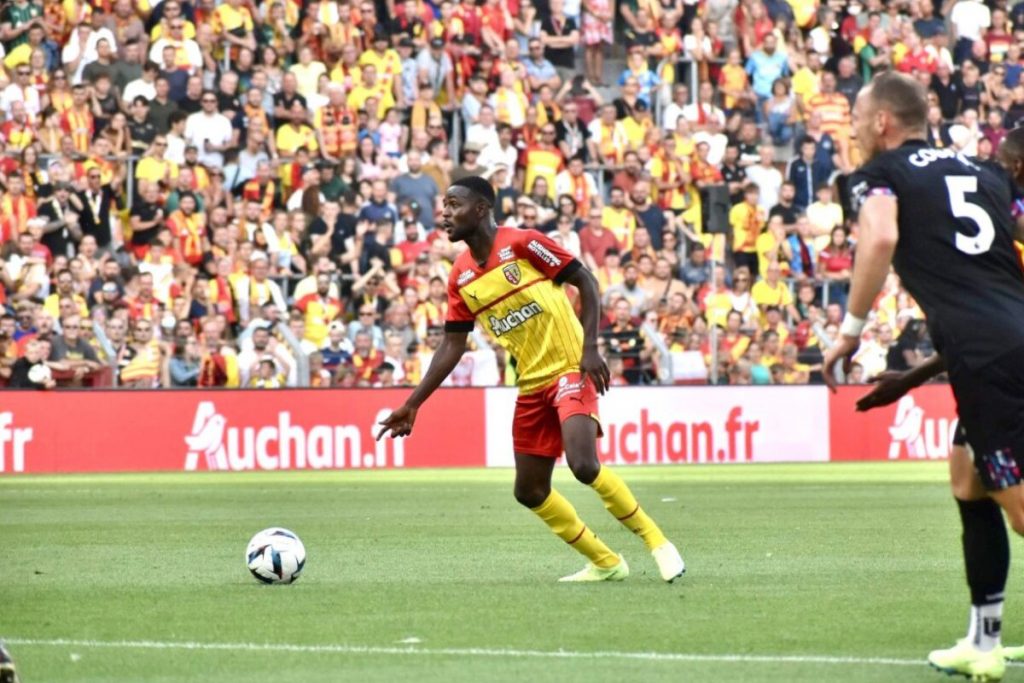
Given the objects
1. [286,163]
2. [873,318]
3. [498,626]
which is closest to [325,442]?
[286,163]

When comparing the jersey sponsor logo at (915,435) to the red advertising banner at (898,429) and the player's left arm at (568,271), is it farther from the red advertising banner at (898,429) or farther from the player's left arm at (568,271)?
the player's left arm at (568,271)

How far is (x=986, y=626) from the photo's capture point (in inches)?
291

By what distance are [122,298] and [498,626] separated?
1648 centimetres

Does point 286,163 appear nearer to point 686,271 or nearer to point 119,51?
point 119,51

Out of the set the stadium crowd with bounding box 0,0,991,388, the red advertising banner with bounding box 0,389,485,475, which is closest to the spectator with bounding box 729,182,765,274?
the stadium crowd with bounding box 0,0,991,388

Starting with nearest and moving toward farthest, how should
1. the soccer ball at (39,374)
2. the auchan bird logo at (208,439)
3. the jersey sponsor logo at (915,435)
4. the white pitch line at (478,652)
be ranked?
1. the white pitch line at (478,652)
2. the soccer ball at (39,374)
3. the auchan bird logo at (208,439)
4. the jersey sponsor logo at (915,435)

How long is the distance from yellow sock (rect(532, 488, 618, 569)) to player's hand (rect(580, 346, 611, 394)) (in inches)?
39.1

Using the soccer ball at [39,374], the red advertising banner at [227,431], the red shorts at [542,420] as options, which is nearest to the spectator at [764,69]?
the red advertising banner at [227,431]

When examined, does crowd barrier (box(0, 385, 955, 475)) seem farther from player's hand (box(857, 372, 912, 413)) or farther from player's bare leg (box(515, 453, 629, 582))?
player's hand (box(857, 372, 912, 413))

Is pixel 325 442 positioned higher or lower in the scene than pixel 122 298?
lower

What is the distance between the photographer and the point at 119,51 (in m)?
26.7

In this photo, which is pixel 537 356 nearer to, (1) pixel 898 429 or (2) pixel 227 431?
(2) pixel 227 431

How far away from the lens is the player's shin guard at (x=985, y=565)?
7395 millimetres

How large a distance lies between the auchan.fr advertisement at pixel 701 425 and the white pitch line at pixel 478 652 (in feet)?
56.0
